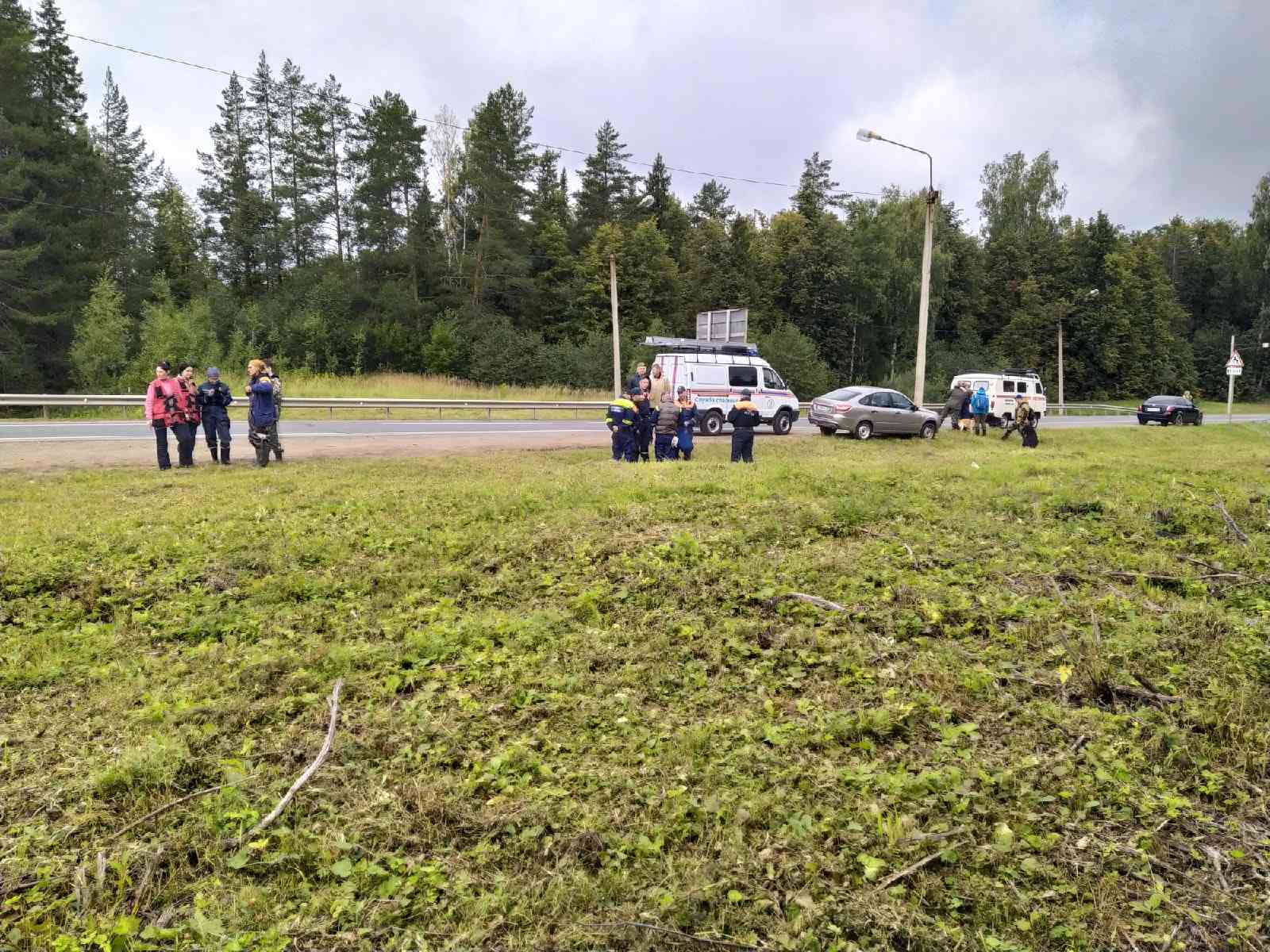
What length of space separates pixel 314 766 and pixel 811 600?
3932 millimetres

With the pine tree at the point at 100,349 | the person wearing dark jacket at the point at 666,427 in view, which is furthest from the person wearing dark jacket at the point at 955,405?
the pine tree at the point at 100,349

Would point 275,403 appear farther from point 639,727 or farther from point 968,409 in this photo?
point 968,409

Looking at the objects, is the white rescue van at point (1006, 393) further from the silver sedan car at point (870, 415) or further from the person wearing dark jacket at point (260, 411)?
the person wearing dark jacket at point (260, 411)

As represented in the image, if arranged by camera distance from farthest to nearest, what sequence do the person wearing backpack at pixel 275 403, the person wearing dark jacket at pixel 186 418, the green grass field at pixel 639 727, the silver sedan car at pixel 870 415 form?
the silver sedan car at pixel 870 415 < the person wearing backpack at pixel 275 403 < the person wearing dark jacket at pixel 186 418 < the green grass field at pixel 639 727

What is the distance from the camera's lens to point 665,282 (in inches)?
2133

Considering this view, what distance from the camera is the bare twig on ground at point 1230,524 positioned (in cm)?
768

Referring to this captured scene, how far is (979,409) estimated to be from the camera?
23.9 metres

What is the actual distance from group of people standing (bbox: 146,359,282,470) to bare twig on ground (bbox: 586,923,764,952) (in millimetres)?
11623

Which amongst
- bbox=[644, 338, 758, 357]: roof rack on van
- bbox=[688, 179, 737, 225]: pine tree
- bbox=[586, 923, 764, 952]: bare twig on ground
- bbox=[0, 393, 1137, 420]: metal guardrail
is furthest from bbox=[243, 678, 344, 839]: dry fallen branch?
bbox=[688, 179, 737, 225]: pine tree

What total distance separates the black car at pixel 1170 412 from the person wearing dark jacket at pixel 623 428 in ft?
102

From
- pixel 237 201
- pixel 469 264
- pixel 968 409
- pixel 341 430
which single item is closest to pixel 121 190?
pixel 237 201

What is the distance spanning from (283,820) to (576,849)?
5.06 feet

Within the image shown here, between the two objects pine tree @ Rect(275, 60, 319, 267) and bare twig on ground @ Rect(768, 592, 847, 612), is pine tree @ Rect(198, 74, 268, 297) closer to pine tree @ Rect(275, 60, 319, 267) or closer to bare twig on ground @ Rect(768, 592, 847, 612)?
pine tree @ Rect(275, 60, 319, 267)

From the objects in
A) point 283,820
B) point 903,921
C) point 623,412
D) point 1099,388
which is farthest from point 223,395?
point 1099,388
